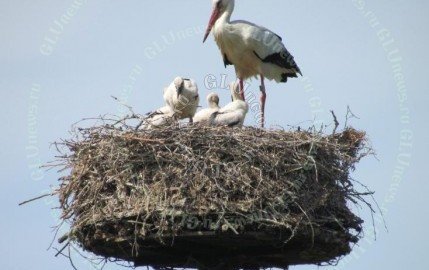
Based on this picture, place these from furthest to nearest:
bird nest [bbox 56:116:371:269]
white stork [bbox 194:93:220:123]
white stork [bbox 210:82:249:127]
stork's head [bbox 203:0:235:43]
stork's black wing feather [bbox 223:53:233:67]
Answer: stork's black wing feather [bbox 223:53:233:67]
stork's head [bbox 203:0:235:43]
white stork [bbox 194:93:220:123]
white stork [bbox 210:82:249:127]
bird nest [bbox 56:116:371:269]

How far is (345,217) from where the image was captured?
9148 millimetres

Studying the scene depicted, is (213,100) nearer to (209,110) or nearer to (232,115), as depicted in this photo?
(209,110)

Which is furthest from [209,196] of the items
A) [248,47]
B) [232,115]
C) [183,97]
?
[248,47]

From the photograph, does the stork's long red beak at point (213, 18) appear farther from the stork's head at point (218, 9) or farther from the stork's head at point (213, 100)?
the stork's head at point (213, 100)

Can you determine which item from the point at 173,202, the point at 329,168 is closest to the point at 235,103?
the point at 329,168

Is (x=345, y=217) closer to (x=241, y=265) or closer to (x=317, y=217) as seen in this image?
(x=317, y=217)

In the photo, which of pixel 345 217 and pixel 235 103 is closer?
pixel 345 217

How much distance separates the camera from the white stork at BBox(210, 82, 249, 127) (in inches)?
410

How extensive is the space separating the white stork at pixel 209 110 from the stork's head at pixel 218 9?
77 cm

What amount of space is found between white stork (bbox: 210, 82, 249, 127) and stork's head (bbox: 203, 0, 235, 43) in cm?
127

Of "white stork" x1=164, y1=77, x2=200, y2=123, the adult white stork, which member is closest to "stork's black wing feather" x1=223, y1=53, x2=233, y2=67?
the adult white stork

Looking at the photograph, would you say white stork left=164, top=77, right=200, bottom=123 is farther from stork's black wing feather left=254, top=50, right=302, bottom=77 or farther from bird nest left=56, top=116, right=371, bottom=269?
bird nest left=56, top=116, right=371, bottom=269

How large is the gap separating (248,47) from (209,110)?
1242 mm

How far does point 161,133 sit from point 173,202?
82 centimetres
